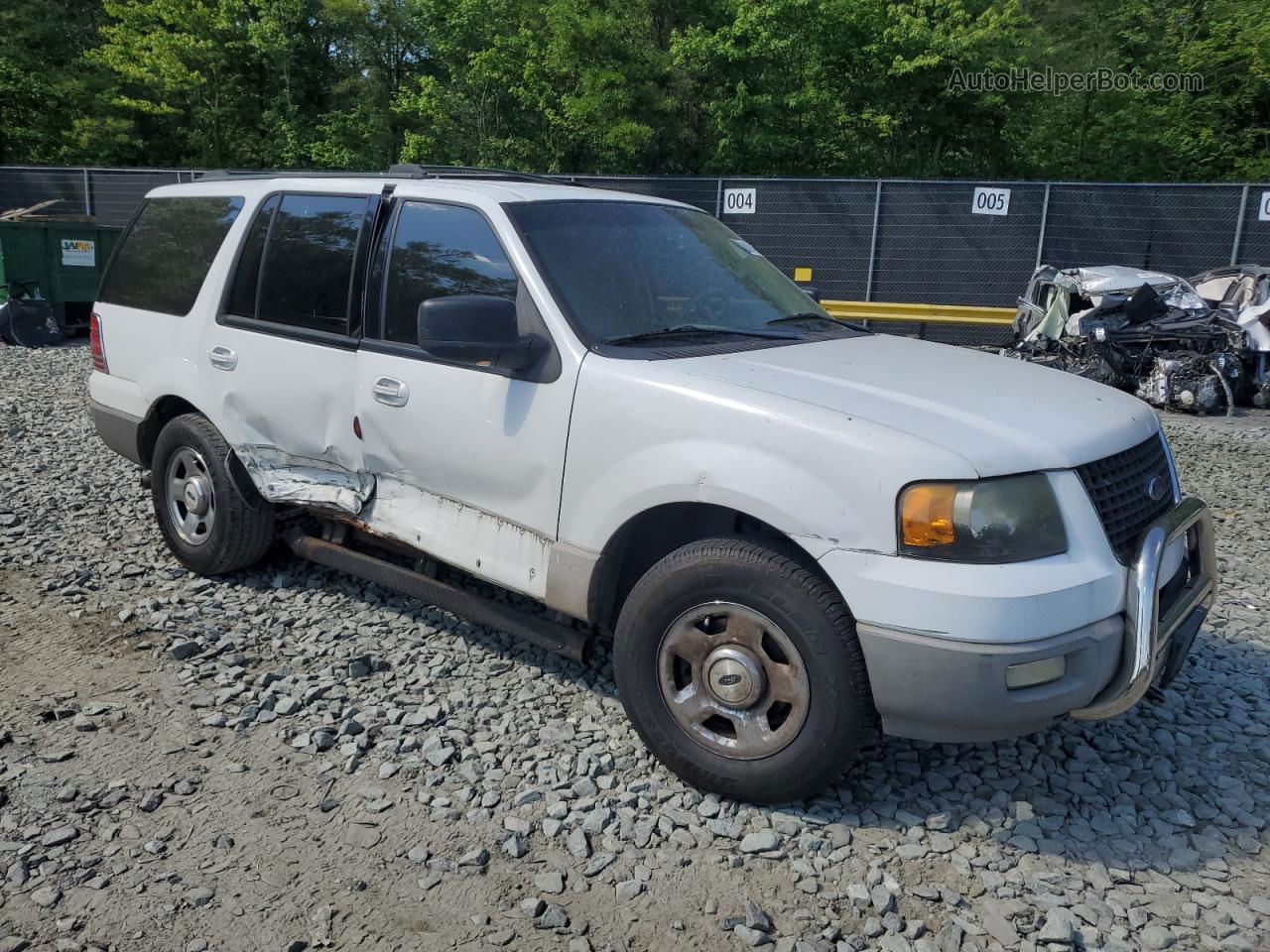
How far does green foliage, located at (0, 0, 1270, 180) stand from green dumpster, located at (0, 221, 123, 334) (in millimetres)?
10792

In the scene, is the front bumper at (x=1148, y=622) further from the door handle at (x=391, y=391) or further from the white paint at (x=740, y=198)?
the white paint at (x=740, y=198)

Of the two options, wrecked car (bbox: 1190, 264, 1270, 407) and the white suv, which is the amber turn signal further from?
wrecked car (bbox: 1190, 264, 1270, 407)

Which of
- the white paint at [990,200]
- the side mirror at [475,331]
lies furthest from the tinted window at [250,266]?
the white paint at [990,200]

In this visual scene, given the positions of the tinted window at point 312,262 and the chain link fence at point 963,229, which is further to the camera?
the chain link fence at point 963,229

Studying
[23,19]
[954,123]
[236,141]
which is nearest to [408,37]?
[236,141]

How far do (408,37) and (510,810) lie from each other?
30.5m

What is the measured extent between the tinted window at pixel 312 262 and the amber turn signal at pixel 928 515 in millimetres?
2551

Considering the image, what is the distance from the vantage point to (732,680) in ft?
10.7

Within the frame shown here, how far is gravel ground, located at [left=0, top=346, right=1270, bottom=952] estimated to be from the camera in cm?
284

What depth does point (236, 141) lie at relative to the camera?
3095 cm

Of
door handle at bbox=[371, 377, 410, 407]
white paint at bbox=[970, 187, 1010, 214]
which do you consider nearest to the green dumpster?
white paint at bbox=[970, 187, 1010, 214]

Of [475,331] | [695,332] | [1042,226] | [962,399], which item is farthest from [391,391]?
[1042,226]

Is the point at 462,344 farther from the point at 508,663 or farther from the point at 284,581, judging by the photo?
the point at 284,581

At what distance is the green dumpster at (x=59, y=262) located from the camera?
14.4 metres
